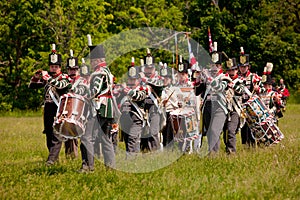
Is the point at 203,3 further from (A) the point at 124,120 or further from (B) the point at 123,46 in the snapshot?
(A) the point at 124,120

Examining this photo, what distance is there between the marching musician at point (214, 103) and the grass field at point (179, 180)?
2.24 ft

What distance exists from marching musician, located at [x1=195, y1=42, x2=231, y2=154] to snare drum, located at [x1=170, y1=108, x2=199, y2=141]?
128 centimetres

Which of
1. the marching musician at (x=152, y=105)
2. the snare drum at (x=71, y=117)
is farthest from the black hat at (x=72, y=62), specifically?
the snare drum at (x=71, y=117)

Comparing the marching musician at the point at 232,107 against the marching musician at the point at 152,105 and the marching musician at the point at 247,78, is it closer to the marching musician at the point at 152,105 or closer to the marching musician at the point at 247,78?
the marching musician at the point at 247,78

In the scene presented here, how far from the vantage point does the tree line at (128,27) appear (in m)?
37.4

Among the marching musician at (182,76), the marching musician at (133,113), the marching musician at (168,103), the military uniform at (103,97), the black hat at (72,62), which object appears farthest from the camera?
the marching musician at (182,76)

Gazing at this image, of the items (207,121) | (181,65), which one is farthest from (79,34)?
(207,121)

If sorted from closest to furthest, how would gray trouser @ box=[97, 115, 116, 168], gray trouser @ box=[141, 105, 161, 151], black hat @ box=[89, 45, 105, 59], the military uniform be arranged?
1. the military uniform
2. black hat @ box=[89, 45, 105, 59]
3. gray trouser @ box=[97, 115, 116, 168]
4. gray trouser @ box=[141, 105, 161, 151]

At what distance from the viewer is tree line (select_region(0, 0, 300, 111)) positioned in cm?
3744

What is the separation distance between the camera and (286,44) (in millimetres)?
43281

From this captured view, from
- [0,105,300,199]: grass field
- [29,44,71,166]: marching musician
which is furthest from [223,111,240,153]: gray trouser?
[29,44,71,166]: marching musician

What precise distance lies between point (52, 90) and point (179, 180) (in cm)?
391

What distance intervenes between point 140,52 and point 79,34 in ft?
15.9

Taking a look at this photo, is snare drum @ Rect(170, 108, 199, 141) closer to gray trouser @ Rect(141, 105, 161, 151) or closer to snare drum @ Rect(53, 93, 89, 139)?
gray trouser @ Rect(141, 105, 161, 151)
